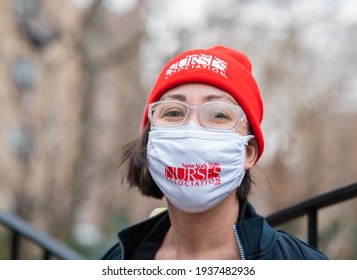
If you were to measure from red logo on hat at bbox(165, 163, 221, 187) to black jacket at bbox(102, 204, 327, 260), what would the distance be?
0.18m

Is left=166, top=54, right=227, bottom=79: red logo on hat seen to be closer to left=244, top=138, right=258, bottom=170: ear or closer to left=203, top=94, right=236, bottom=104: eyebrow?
left=203, top=94, right=236, bottom=104: eyebrow

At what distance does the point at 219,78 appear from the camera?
6.67 feet

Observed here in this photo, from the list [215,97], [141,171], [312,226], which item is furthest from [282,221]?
[215,97]

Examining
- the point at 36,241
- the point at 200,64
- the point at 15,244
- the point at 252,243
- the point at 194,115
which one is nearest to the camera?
the point at 252,243

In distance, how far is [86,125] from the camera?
11.9 m

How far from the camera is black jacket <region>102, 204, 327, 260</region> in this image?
1857 millimetres

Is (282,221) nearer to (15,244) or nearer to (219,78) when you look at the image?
(219,78)

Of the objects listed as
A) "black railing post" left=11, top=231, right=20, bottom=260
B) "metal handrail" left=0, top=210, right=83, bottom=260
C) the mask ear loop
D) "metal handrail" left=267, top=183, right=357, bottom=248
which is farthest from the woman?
"black railing post" left=11, top=231, right=20, bottom=260

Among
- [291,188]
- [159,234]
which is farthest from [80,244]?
[159,234]

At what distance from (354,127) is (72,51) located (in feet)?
35.4

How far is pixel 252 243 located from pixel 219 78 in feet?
1.95

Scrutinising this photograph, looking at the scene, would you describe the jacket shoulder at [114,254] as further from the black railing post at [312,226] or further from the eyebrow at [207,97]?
the black railing post at [312,226]

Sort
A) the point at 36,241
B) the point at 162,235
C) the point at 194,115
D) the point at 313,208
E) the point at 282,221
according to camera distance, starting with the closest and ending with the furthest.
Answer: the point at 194,115 < the point at 162,235 < the point at 313,208 < the point at 282,221 < the point at 36,241
